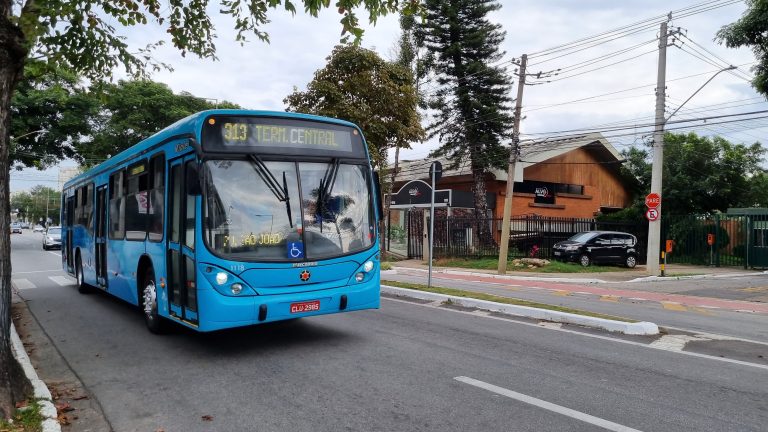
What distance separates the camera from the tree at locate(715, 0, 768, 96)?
1730cm

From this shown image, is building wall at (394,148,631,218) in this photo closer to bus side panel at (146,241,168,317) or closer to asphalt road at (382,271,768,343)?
asphalt road at (382,271,768,343)

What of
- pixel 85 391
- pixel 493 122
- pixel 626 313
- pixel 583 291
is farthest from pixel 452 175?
pixel 85 391

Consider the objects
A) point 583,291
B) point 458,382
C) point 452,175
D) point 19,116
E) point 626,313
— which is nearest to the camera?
point 458,382

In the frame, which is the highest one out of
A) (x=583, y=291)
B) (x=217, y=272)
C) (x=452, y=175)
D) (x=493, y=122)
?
(x=493, y=122)

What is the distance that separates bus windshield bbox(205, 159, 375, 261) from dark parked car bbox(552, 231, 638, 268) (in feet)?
63.8

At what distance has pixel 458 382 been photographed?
553cm

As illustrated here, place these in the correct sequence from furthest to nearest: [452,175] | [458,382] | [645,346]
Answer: [452,175] → [645,346] → [458,382]

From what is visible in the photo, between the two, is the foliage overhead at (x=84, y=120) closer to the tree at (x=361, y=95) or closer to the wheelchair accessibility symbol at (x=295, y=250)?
the tree at (x=361, y=95)

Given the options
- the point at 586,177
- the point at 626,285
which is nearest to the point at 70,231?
the point at 626,285

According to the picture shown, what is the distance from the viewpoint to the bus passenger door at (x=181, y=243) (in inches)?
258

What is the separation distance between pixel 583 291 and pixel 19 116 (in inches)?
1151

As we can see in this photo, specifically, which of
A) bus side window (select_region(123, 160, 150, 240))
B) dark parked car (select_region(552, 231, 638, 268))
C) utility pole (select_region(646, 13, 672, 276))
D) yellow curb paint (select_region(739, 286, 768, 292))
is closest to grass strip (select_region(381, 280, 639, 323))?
bus side window (select_region(123, 160, 150, 240))

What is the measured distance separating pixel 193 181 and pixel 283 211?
43.1 inches

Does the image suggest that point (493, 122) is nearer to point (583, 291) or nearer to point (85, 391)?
point (583, 291)
